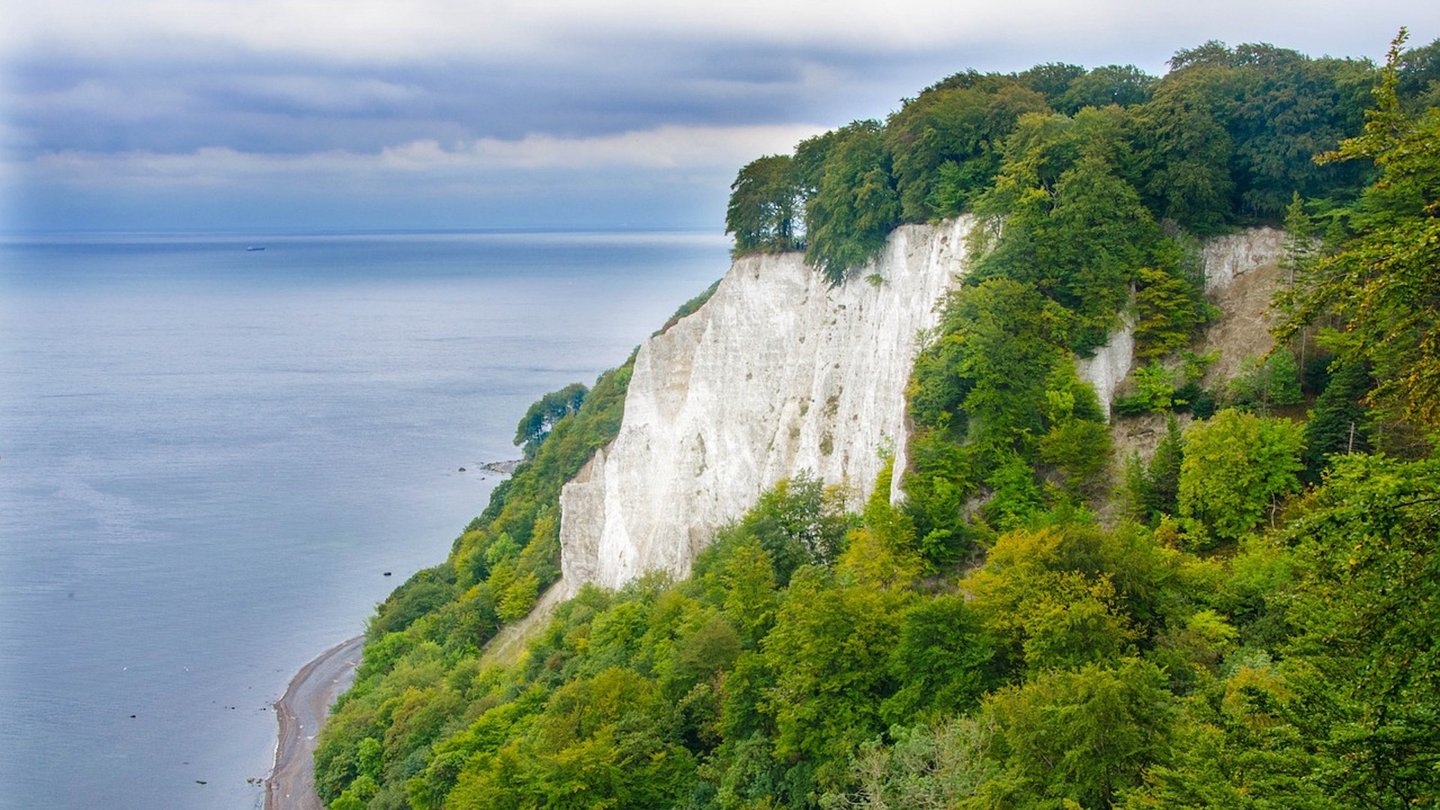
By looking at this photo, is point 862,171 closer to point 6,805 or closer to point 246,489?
point 6,805

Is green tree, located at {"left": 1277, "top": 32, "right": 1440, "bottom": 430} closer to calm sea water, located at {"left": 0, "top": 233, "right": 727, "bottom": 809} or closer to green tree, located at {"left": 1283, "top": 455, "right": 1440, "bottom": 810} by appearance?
green tree, located at {"left": 1283, "top": 455, "right": 1440, "bottom": 810}

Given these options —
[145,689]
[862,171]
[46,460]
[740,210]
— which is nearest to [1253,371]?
[862,171]

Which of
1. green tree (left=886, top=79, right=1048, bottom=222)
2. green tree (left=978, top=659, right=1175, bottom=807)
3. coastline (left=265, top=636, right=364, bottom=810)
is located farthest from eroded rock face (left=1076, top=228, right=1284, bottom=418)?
coastline (left=265, top=636, right=364, bottom=810)

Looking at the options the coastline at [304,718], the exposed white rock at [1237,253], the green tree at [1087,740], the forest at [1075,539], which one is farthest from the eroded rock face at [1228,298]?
the coastline at [304,718]

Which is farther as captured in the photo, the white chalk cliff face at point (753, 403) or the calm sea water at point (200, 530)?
the calm sea water at point (200, 530)

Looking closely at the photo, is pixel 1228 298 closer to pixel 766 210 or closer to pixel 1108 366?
pixel 1108 366

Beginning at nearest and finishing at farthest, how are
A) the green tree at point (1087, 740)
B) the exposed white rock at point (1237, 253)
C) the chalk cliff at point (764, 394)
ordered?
the green tree at point (1087, 740), the exposed white rock at point (1237, 253), the chalk cliff at point (764, 394)

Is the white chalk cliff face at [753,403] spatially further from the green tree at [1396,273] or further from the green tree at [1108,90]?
the green tree at [1396,273]

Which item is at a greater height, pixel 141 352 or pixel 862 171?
pixel 862 171
